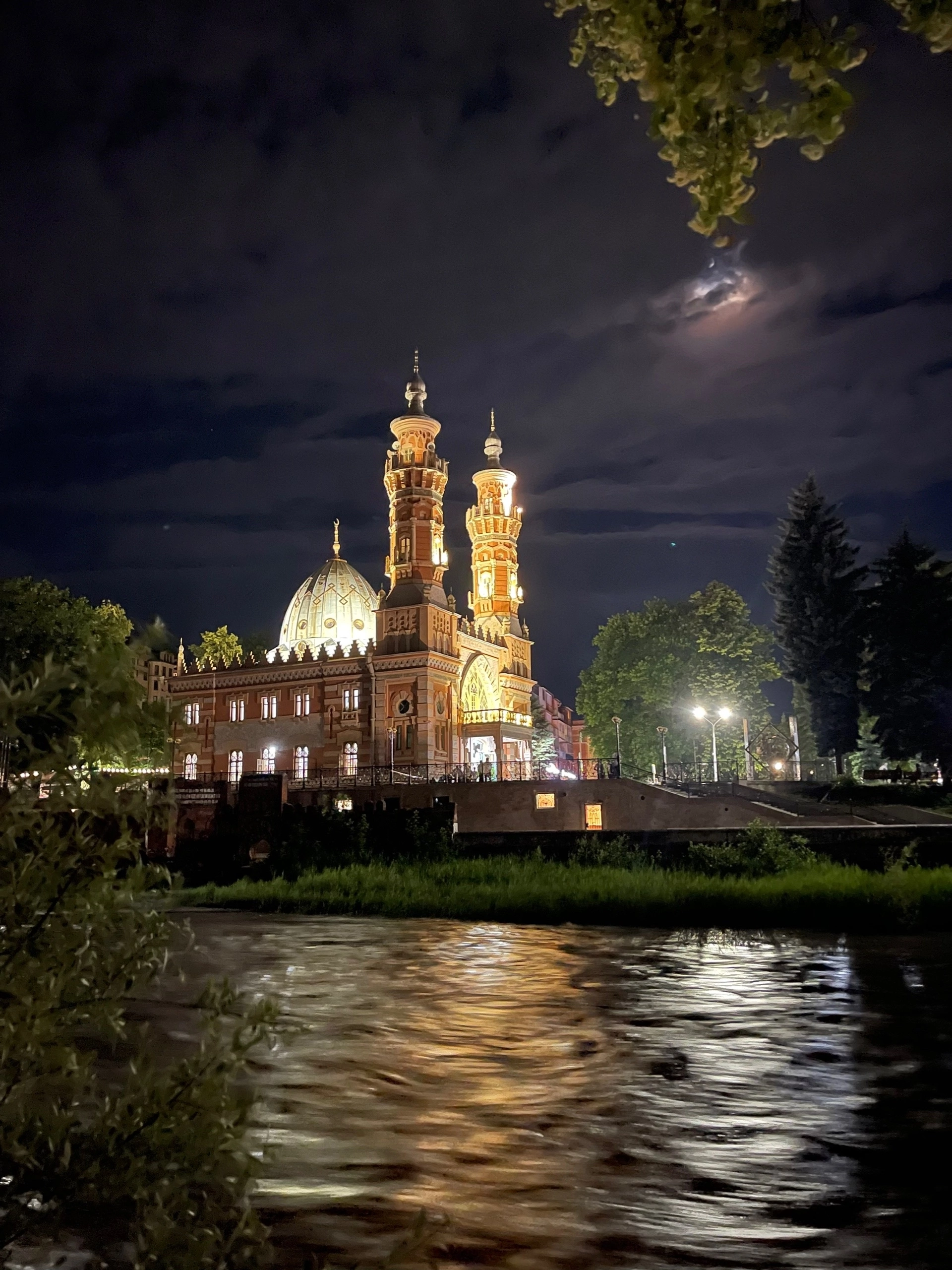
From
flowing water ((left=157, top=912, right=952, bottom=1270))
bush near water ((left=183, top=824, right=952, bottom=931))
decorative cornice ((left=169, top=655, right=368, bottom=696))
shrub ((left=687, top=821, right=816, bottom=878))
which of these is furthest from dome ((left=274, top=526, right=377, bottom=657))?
flowing water ((left=157, top=912, right=952, bottom=1270))

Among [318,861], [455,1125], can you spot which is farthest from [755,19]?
[318,861]

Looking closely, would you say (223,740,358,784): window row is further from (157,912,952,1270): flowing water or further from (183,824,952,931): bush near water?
(157,912,952,1270): flowing water

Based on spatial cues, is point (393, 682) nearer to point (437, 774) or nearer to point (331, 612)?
point (437, 774)

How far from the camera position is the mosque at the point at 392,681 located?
2160 inches

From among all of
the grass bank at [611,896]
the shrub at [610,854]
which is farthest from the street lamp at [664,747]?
the grass bank at [611,896]

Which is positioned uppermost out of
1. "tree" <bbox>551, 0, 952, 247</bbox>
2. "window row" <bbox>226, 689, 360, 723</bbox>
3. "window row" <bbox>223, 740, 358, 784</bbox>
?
"window row" <bbox>226, 689, 360, 723</bbox>

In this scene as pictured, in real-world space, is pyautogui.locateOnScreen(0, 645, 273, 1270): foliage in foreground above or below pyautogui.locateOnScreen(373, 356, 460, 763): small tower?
below

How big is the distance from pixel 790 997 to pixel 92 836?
10316 millimetres

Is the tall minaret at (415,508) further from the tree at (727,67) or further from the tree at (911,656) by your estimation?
the tree at (727,67)

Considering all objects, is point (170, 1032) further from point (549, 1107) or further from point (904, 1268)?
point (904, 1268)

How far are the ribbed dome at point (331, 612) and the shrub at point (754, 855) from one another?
139ft

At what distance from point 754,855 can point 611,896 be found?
4.58 metres

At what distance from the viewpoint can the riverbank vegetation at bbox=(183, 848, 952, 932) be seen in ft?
63.1

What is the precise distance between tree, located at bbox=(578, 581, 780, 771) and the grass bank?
110ft
